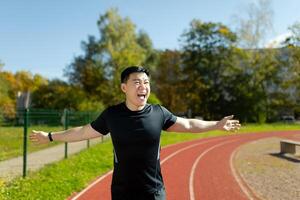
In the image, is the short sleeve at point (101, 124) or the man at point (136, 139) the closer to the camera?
the man at point (136, 139)

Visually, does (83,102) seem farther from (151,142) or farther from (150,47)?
(151,142)

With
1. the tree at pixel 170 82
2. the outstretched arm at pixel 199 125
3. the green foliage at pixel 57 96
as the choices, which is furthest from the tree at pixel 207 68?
the outstretched arm at pixel 199 125

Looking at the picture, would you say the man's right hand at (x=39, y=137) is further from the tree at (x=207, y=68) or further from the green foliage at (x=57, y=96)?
the tree at (x=207, y=68)

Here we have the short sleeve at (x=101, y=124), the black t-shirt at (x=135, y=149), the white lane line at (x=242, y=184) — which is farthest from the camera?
the white lane line at (x=242, y=184)

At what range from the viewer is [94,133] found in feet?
13.4

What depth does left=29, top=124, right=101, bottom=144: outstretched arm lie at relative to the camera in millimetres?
4102

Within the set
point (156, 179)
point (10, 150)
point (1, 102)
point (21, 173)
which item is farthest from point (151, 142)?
point (1, 102)

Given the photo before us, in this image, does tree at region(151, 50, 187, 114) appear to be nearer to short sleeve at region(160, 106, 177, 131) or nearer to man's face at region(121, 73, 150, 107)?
short sleeve at region(160, 106, 177, 131)

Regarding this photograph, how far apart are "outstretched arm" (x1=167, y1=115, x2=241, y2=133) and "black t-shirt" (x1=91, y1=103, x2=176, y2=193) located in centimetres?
27

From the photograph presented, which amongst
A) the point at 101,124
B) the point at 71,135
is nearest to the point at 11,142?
the point at 71,135

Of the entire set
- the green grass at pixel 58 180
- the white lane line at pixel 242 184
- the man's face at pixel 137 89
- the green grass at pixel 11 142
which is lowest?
the white lane line at pixel 242 184

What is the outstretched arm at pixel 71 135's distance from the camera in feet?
13.5

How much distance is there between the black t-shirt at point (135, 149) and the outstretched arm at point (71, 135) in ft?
1.02

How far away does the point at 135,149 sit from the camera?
3701 millimetres
